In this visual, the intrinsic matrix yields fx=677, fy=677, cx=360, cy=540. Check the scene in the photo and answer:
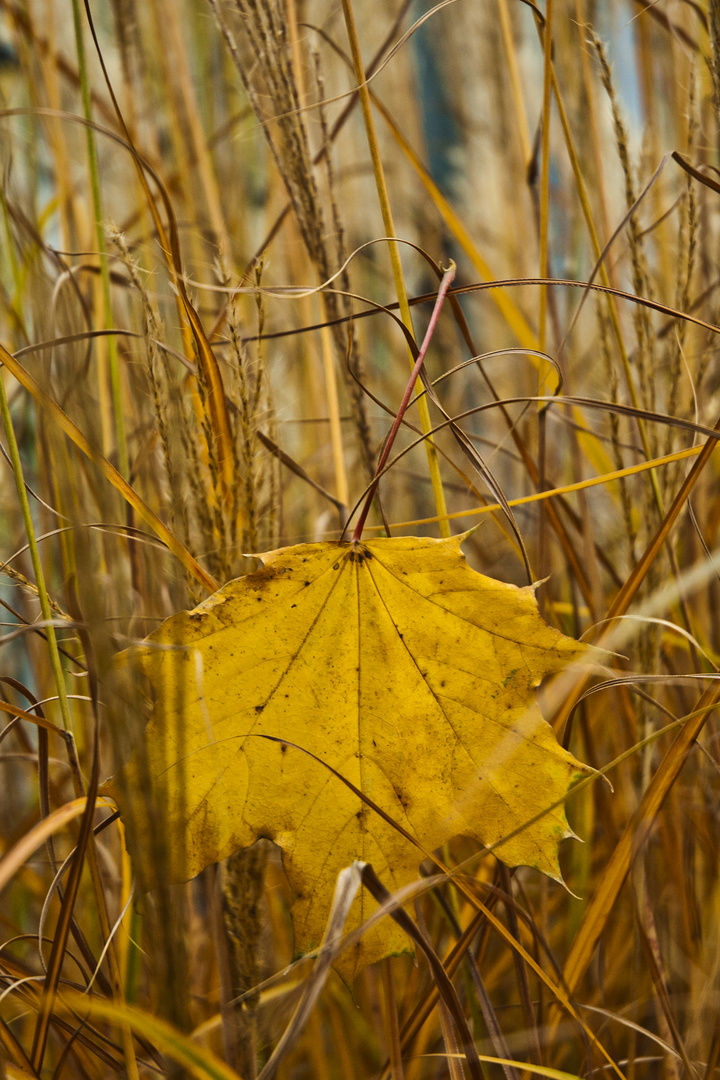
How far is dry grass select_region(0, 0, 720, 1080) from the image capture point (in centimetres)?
31

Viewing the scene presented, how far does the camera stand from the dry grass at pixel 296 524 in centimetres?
31

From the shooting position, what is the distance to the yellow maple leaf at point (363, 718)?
312mm

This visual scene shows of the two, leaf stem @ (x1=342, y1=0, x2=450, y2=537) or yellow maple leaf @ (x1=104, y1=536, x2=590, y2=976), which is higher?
leaf stem @ (x1=342, y1=0, x2=450, y2=537)

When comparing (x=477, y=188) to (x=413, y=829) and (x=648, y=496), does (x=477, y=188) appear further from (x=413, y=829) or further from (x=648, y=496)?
(x=413, y=829)

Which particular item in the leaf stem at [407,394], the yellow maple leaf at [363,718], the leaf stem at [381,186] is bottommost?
the yellow maple leaf at [363,718]

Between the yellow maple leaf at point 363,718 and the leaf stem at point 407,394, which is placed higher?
the leaf stem at point 407,394

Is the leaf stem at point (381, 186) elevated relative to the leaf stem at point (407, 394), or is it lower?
elevated

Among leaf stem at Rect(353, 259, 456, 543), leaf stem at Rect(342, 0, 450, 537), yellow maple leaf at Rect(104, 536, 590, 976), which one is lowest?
yellow maple leaf at Rect(104, 536, 590, 976)

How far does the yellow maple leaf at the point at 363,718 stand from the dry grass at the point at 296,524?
42mm

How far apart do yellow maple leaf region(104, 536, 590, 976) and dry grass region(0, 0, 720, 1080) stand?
4 centimetres

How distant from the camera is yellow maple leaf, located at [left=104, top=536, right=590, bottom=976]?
1.02 ft

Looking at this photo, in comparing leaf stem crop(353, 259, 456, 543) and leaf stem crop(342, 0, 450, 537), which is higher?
leaf stem crop(342, 0, 450, 537)

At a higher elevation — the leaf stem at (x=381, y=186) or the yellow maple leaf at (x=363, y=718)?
the leaf stem at (x=381, y=186)

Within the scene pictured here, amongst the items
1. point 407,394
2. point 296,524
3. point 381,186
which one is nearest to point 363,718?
point 407,394
